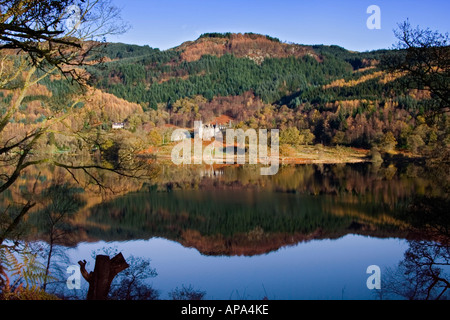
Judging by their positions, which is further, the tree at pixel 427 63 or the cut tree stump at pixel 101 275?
the tree at pixel 427 63

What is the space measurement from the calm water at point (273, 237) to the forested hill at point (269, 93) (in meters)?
4.08

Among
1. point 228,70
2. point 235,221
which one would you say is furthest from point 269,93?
point 235,221

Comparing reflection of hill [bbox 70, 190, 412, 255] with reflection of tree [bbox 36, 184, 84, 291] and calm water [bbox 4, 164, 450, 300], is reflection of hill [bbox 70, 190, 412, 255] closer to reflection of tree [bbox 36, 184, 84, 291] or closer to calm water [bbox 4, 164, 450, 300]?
calm water [bbox 4, 164, 450, 300]

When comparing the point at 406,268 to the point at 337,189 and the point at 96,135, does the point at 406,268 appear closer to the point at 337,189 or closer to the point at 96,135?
the point at 96,135

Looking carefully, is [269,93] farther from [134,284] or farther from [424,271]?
[134,284]

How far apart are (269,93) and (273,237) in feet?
314

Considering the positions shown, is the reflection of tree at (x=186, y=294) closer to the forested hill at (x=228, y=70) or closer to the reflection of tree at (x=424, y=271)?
the reflection of tree at (x=424, y=271)

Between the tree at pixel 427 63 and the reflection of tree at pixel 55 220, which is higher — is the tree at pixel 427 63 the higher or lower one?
the higher one

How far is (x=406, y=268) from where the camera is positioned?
9.16 m

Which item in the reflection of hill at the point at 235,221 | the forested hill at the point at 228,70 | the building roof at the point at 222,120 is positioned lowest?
the reflection of hill at the point at 235,221

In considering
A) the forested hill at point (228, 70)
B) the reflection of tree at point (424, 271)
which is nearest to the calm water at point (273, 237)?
the reflection of tree at point (424, 271)

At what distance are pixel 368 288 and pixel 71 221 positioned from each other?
Answer: 33.7 feet

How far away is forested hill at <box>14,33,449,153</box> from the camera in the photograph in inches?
2096

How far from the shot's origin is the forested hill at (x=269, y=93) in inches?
2096
